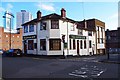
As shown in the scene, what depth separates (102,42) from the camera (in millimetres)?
48156

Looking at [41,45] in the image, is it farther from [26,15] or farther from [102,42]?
[26,15]

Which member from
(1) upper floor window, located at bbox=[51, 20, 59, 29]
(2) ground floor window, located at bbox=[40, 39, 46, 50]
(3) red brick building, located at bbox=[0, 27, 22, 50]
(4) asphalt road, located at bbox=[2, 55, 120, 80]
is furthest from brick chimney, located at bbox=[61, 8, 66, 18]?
(3) red brick building, located at bbox=[0, 27, 22, 50]

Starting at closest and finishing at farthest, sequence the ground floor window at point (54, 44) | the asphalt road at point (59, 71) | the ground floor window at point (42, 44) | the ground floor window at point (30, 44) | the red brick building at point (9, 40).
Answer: the asphalt road at point (59, 71) → the ground floor window at point (54, 44) → the ground floor window at point (42, 44) → the ground floor window at point (30, 44) → the red brick building at point (9, 40)

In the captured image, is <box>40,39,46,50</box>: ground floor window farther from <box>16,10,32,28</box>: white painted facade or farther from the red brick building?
the red brick building

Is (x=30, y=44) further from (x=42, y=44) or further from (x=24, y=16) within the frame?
(x=24, y=16)

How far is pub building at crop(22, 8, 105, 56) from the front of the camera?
Result: 30.7 m

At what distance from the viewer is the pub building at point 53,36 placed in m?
30.7

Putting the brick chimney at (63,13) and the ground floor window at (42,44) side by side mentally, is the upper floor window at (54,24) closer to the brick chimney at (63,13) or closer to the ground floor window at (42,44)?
the brick chimney at (63,13)

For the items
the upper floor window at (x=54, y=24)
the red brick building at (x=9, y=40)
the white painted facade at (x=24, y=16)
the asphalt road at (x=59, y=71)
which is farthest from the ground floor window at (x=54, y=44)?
the red brick building at (x=9, y=40)

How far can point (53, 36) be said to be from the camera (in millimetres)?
30531

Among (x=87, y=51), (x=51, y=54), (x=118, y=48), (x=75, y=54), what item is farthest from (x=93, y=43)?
(x=118, y=48)

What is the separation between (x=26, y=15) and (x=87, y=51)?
2579 centimetres

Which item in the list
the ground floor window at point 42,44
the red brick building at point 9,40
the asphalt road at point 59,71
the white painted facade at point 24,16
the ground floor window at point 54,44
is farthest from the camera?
the red brick building at point 9,40

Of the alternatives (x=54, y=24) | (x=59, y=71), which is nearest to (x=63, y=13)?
(x=54, y=24)
